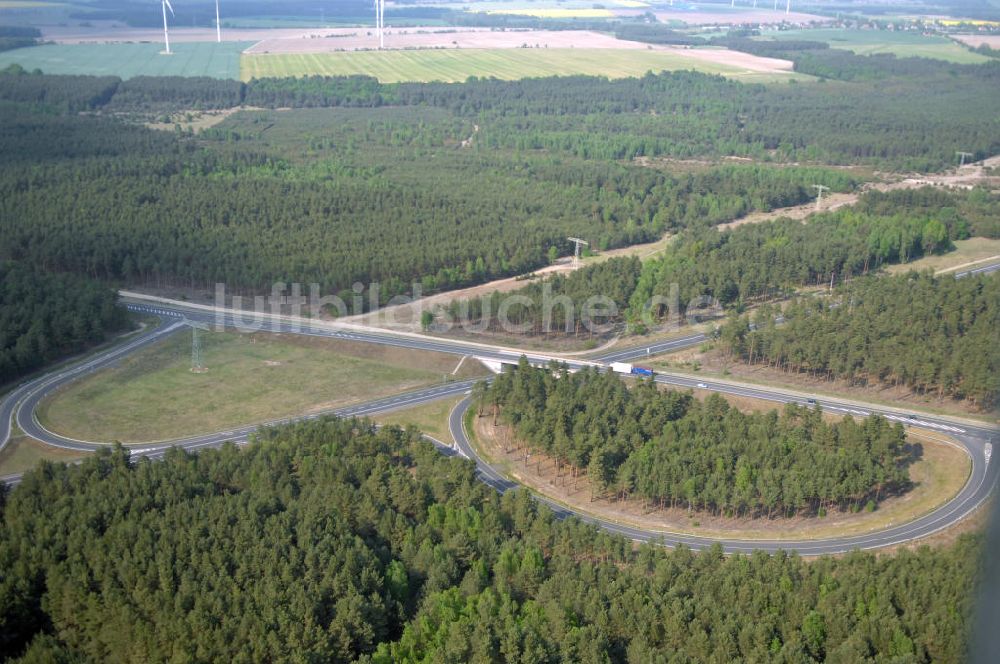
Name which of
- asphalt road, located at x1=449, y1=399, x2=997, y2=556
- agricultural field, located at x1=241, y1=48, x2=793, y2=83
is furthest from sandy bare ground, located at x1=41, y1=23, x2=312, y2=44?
asphalt road, located at x1=449, y1=399, x2=997, y2=556

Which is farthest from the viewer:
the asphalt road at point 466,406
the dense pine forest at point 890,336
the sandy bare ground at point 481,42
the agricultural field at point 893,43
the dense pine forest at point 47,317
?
the agricultural field at point 893,43

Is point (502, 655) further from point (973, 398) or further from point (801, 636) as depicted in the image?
point (973, 398)

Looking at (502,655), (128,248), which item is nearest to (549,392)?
(502,655)

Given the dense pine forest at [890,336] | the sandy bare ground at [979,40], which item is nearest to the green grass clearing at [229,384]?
the dense pine forest at [890,336]

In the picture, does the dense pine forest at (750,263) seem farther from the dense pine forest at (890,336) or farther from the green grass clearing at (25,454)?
the green grass clearing at (25,454)

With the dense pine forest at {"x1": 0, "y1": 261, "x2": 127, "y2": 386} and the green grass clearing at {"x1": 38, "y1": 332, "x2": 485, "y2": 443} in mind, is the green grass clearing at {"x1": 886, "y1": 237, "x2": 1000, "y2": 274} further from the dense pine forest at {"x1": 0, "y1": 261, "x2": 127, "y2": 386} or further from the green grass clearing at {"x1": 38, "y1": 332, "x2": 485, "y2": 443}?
the dense pine forest at {"x1": 0, "y1": 261, "x2": 127, "y2": 386}

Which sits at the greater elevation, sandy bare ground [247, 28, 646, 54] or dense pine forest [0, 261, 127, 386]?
sandy bare ground [247, 28, 646, 54]
